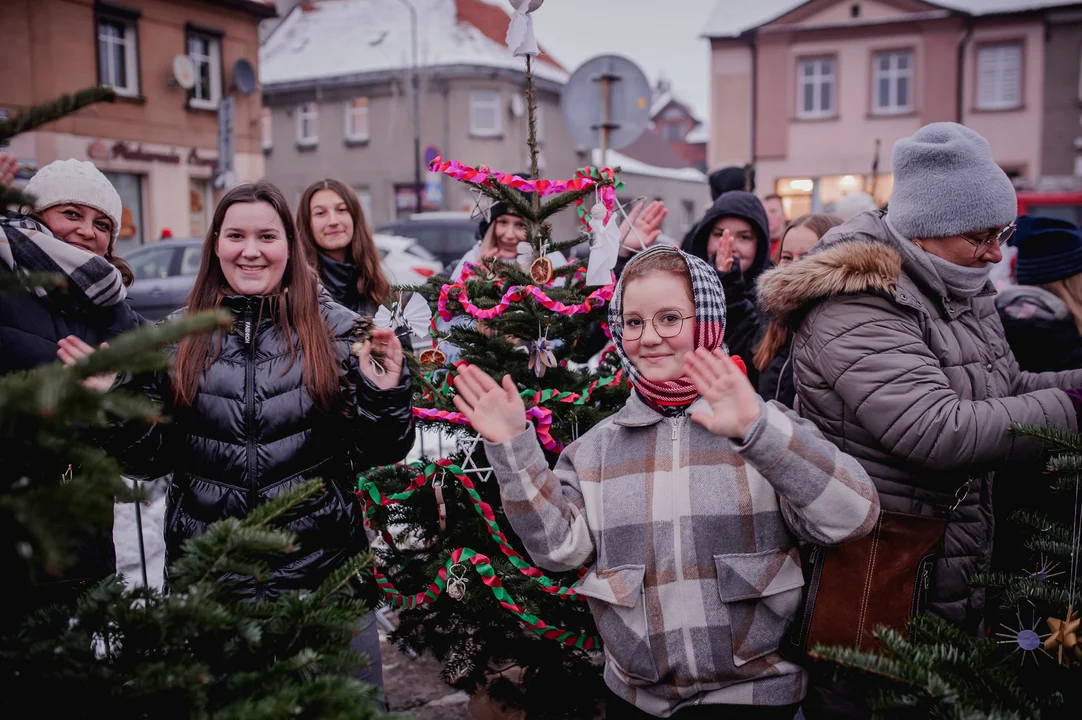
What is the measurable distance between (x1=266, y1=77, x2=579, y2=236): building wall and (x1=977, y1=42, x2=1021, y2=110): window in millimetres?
15012

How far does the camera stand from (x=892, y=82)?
27625 millimetres

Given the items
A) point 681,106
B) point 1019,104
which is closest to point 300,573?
point 1019,104

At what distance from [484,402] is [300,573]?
0.89 metres

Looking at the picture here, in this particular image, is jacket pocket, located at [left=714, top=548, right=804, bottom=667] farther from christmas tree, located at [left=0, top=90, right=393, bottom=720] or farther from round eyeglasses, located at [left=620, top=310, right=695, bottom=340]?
christmas tree, located at [left=0, top=90, right=393, bottom=720]

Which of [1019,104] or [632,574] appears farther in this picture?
[1019,104]

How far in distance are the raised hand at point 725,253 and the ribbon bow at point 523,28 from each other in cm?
132

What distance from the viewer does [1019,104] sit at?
26016mm

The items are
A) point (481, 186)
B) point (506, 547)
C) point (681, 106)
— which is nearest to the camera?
point (506, 547)

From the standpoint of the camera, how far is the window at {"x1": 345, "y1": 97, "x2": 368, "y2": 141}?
108 ft

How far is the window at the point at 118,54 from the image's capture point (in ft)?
69.7

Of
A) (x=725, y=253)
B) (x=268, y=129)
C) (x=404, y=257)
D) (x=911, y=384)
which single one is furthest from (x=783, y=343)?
(x=268, y=129)

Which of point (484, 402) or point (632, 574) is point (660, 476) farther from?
point (484, 402)

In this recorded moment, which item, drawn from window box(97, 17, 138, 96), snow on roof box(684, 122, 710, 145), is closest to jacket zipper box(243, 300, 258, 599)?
window box(97, 17, 138, 96)

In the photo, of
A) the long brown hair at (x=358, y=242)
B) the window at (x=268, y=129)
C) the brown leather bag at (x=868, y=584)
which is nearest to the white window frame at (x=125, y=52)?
Result: the window at (x=268, y=129)
